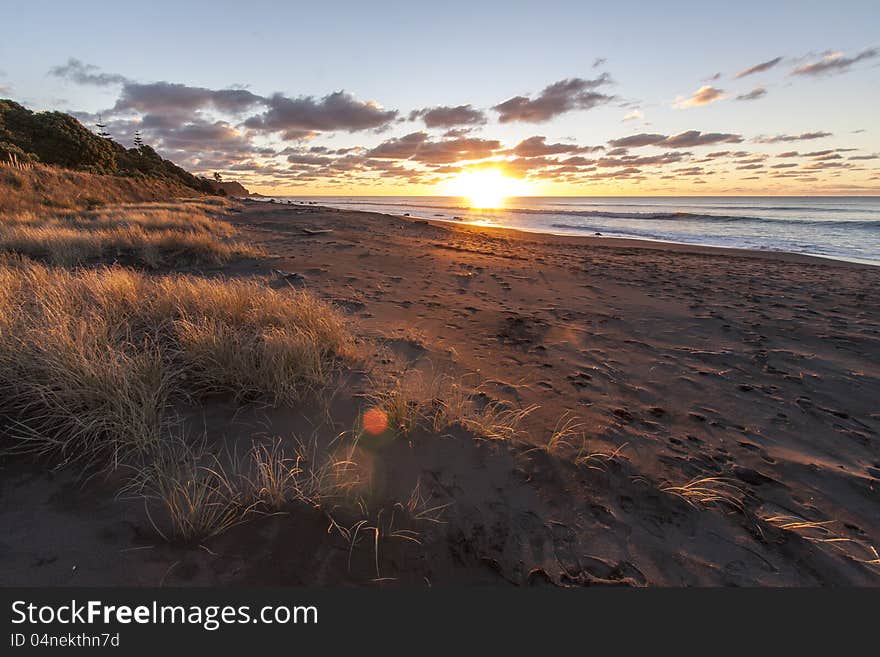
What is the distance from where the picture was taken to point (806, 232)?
87.9ft

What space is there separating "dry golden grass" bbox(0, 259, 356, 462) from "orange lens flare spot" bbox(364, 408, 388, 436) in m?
0.58

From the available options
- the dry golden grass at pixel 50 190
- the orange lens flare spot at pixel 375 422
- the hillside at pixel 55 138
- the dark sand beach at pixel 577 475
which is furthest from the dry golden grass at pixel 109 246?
the hillside at pixel 55 138

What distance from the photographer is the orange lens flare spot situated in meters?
2.79

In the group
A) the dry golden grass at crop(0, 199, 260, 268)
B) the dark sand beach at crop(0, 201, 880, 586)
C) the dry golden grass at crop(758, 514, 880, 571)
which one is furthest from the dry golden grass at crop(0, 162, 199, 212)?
the dry golden grass at crop(758, 514, 880, 571)

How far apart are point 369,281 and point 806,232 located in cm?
3475

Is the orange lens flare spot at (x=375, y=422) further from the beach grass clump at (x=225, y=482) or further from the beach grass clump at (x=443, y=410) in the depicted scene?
the beach grass clump at (x=225, y=482)

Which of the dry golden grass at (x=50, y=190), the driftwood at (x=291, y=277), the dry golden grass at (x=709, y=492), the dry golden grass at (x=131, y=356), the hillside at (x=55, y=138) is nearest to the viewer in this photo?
the dry golden grass at (x=131, y=356)

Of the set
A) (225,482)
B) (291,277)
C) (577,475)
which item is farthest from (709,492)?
(291,277)

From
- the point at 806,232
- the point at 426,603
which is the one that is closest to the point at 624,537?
the point at 426,603

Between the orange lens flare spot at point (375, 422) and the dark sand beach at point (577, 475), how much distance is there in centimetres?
20

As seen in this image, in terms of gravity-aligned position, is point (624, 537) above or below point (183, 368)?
below

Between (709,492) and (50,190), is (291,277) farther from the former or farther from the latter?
(50,190)

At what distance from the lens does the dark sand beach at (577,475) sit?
180cm

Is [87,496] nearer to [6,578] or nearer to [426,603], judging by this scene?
[6,578]
